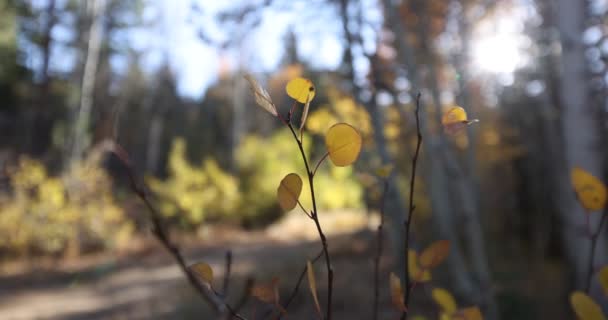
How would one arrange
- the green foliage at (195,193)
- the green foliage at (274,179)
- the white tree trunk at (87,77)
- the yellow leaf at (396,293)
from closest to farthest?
the yellow leaf at (396,293)
the white tree trunk at (87,77)
the green foliage at (195,193)
the green foliage at (274,179)

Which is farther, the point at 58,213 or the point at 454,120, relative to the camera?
the point at 58,213

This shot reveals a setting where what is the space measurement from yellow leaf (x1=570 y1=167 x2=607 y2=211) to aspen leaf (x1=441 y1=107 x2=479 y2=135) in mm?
226

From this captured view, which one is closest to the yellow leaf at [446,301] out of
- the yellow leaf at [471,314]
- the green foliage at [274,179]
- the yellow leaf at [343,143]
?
the yellow leaf at [471,314]

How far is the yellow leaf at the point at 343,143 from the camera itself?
1.29 ft

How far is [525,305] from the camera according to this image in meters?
3.46

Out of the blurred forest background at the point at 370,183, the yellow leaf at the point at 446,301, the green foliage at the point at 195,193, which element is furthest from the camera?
the green foliage at the point at 195,193

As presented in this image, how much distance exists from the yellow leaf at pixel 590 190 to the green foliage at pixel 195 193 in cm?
746

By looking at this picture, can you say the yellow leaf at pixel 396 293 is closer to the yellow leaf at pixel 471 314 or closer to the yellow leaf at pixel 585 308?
the yellow leaf at pixel 471 314

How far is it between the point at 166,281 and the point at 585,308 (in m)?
4.88

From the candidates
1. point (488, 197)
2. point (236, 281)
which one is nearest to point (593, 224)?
point (236, 281)

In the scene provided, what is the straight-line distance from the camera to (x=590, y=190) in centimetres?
50

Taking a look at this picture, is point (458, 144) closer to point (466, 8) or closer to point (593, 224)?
point (466, 8)

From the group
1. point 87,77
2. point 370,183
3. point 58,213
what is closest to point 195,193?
→ point 58,213

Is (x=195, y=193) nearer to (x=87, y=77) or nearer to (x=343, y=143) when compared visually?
(x=87, y=77)
